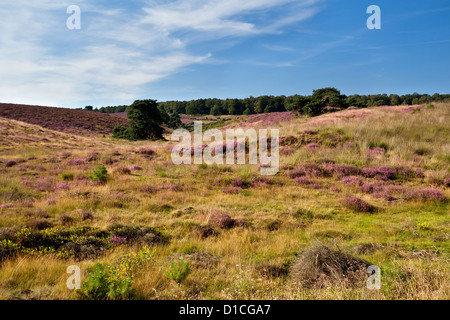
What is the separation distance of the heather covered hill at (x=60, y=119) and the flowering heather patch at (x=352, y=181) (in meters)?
51.1

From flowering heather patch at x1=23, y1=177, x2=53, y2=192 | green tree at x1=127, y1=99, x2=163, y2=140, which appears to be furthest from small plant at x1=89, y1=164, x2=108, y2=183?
green tree at x1=127, y1=99, x2=163, y2=140

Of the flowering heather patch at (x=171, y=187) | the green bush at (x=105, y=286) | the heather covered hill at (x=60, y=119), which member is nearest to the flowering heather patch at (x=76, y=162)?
the flowering heather patch at (x=171, y=187)

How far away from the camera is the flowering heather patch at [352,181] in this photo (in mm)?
11289

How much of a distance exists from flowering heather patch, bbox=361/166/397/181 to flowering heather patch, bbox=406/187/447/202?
2502 millimetres

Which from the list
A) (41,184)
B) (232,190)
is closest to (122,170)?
(41,184)

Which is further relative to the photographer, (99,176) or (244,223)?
(99,176)

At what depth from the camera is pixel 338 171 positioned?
1302 cm

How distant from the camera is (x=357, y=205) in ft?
28.3

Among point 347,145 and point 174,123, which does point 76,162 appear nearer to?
point 347,145

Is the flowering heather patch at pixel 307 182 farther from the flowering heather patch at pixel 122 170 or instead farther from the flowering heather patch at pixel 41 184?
the flowering heather patch at pixel 41 184

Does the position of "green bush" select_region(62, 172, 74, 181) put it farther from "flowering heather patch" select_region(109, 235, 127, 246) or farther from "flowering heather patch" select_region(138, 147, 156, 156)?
"flowering heather patch" select_region(109, 235, 127, 246)

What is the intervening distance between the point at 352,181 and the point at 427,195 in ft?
9.55

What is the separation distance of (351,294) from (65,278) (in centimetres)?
476

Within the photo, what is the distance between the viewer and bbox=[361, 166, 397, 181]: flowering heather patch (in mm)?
11959
